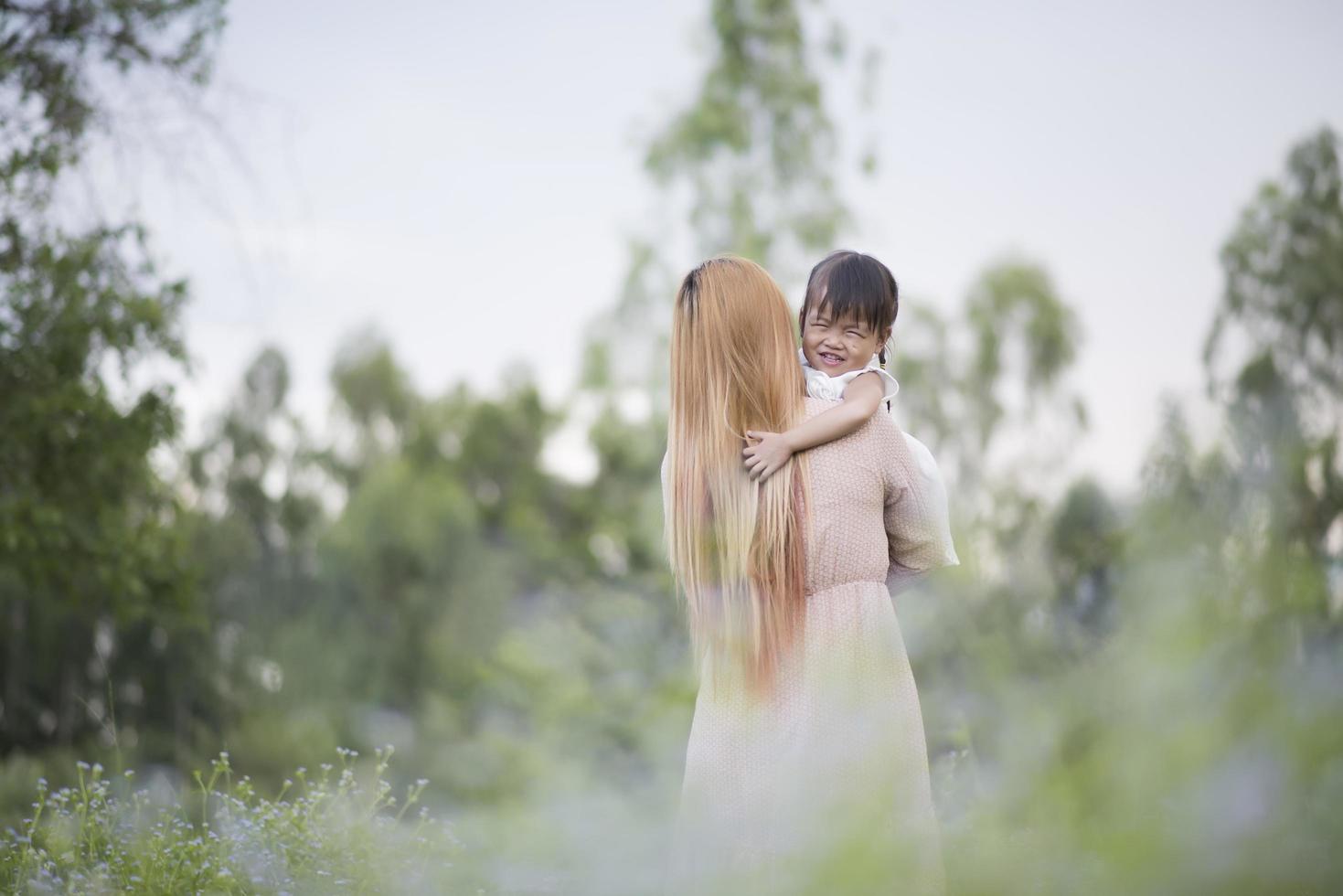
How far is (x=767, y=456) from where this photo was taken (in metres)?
2.08

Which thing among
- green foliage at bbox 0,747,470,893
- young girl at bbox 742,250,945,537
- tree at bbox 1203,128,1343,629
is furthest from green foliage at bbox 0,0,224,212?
tree at bbox 1203,128,1343,629

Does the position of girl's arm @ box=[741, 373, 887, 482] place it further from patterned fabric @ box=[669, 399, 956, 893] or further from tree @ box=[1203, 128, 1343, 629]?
tree @ box=[1203, 128, 1343, 629]

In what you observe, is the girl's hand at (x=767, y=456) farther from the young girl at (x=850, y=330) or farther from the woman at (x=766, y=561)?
the young girl at (x=850, y=330)

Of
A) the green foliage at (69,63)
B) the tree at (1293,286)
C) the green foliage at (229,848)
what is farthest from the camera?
the tree at (1293,286)

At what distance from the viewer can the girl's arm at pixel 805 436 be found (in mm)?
2088

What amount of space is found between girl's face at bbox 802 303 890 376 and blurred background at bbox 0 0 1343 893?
1.87 ft

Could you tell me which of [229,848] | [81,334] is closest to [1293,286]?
[81,334]

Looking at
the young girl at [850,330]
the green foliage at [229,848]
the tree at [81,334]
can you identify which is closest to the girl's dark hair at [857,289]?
the young girl at [850,330]

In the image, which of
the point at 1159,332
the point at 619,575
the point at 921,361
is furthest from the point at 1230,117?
the point at 619,575

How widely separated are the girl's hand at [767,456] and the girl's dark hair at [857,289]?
0.37m

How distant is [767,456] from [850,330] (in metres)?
0.41

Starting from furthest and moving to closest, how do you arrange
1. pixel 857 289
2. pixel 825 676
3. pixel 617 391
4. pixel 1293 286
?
pixel 617 391 → pixel 1293 286 → pixel 857 289 → pixel 825 676

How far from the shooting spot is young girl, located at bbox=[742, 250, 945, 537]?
222 cm

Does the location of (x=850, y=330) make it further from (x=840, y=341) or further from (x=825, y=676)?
(x=825, y=676)
